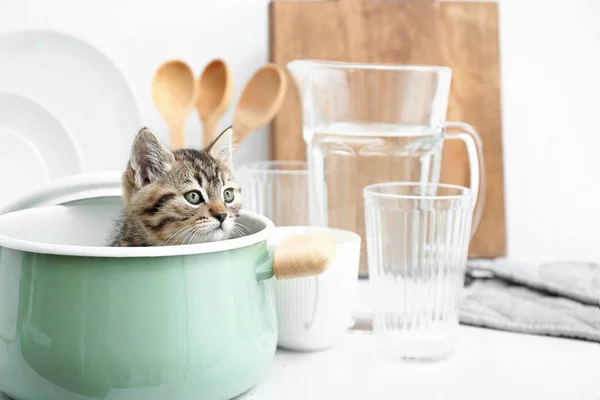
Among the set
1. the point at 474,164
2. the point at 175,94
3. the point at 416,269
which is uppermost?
the point at 175,94

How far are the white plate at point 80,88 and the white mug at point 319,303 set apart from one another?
15.6 inches

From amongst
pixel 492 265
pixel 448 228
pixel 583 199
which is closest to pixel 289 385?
pixel 448 228

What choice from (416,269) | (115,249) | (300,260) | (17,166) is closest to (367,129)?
(416,269)

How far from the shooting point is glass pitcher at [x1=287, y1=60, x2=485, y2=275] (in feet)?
2.56

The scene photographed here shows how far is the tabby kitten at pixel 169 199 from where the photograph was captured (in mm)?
606

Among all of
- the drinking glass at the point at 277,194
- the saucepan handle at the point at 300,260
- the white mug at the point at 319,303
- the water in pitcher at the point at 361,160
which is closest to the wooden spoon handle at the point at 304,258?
the saucepan handle at the point at 300,260

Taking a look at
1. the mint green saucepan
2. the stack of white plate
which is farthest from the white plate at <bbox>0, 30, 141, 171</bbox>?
the mint green saucepan

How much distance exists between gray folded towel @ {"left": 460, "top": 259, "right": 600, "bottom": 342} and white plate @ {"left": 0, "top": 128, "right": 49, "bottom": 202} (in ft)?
2.10

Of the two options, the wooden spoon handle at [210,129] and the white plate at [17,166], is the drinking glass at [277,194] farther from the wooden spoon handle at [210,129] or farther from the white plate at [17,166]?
the white plate at [17,166]

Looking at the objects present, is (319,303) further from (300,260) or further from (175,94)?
(175,94)

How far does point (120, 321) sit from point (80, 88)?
59 centimetres

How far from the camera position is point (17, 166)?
0.93 meters

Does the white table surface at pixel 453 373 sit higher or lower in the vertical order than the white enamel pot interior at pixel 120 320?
lower

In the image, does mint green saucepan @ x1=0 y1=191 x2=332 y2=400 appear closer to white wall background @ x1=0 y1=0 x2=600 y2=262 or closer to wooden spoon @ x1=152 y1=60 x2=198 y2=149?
wooden spoon @ x1=152 y1=60 x2=198 y2=149
